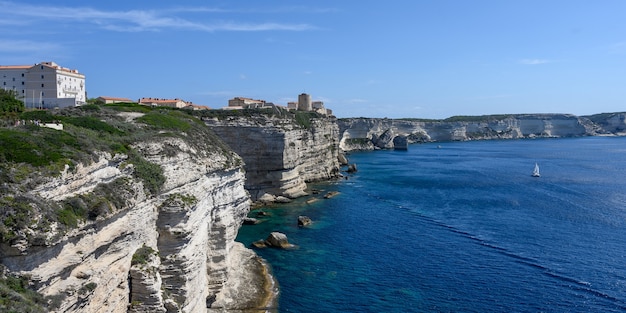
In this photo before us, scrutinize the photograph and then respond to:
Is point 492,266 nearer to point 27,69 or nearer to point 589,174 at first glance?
point 27,69

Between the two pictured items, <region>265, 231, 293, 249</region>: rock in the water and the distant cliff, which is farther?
the distant cliff

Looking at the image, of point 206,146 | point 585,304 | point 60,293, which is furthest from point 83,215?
point 585,304

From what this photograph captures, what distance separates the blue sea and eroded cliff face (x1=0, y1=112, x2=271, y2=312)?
225 inches

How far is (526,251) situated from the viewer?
34844 millimetres

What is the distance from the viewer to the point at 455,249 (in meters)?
35.9

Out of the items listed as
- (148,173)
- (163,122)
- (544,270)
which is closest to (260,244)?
(163,122)

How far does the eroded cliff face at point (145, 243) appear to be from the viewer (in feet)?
42.4

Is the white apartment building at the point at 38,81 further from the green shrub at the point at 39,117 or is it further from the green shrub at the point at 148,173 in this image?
the green shrub at the point at 148,173

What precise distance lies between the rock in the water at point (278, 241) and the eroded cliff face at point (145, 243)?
7.51 m

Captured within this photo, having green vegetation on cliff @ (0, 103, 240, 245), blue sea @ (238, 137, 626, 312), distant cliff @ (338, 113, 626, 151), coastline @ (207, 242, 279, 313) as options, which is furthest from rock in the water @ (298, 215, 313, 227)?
distant cliff @ (338, 113, 626, 151)

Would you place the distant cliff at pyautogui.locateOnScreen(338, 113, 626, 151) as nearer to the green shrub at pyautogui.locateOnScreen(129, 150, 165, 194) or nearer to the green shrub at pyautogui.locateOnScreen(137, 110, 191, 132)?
the green shrub at pyautogui.locateOnScreen(137, 110, 191, 132)

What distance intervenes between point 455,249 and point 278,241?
1388cm

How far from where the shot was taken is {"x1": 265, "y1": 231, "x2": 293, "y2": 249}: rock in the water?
1458 inches

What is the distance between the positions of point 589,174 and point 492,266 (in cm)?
5683
